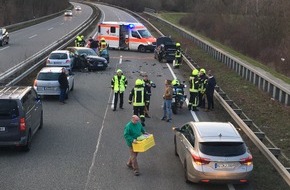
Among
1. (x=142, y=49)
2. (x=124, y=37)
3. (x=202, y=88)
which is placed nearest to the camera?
(x=202, y=88)

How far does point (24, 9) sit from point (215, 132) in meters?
91.5

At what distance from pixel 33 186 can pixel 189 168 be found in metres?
3.54

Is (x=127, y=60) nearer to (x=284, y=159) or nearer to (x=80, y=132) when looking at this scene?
(x=80, y=132)

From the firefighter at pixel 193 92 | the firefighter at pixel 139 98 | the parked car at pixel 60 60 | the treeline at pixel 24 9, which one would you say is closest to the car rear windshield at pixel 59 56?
Answer: the parked car at pixel 60 60

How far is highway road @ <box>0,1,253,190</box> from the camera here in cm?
1185

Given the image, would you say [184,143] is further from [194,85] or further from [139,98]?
[194,85]

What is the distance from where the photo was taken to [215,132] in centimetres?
1198

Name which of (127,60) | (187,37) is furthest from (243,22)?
(127,60)

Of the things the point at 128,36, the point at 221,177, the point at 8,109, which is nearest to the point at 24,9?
the point at 128,36

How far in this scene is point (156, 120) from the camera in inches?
736

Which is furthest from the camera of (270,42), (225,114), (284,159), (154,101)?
(270,42)

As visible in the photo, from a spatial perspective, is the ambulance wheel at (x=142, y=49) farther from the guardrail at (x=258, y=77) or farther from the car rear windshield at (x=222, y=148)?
the car rear windshield at (x=222, y=148)

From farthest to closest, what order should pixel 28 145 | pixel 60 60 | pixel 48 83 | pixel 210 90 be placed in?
pixel 60 60 < pixel 48 83 < pixel 210 90 < pixel 28 145

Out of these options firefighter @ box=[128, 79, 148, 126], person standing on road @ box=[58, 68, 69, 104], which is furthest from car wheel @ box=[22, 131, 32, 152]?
person standing on road @ box=[58, 68, 69, 104]
